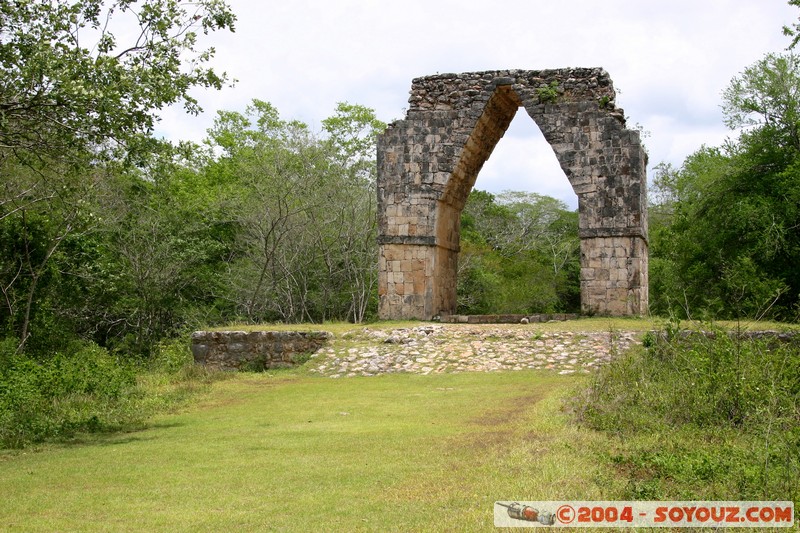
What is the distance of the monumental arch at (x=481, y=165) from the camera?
15711mm

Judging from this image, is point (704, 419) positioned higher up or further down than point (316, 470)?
higher up

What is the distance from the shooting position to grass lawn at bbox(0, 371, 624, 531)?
459 cm

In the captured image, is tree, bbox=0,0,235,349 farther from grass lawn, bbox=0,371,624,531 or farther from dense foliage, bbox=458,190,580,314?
dense foliage, bbox=458,190,580,314

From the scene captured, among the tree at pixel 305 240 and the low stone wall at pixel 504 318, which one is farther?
the tree at pixel 305 240

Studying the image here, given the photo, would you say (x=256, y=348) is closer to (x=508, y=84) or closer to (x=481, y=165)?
(x=481, y=165)

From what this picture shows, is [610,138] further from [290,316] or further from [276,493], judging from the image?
[276,493]

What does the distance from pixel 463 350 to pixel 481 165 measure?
585 centimetres

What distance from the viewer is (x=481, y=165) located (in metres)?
18.0

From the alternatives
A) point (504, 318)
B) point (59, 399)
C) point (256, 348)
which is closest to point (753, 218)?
point (504, 318)

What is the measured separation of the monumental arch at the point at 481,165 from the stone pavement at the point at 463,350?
7.44ft

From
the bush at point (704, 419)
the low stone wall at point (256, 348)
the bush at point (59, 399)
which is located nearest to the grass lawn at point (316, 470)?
the bush at point (704, 419)

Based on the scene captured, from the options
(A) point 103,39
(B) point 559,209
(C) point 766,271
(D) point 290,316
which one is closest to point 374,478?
(A) point 103,39

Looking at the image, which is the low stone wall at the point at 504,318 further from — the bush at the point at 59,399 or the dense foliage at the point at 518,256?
the dense foliage at the point at 518,256

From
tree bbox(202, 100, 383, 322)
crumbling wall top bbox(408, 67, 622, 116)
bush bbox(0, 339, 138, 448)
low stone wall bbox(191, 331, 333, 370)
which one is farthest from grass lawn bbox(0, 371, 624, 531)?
tree bbox(202, 100, 383, 322)
